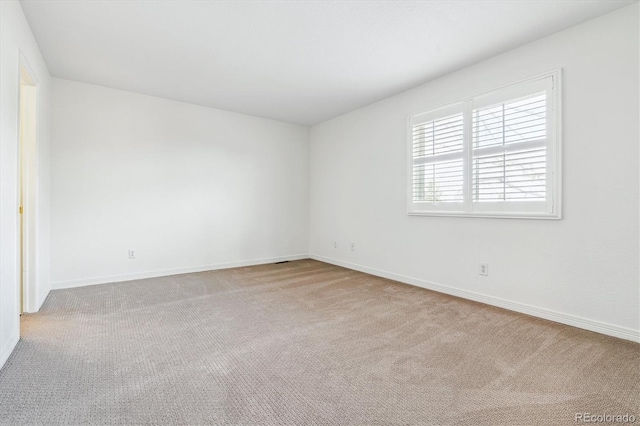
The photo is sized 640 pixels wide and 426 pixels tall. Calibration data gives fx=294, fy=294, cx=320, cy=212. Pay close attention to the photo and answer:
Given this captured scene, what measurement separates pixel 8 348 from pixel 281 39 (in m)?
3.23

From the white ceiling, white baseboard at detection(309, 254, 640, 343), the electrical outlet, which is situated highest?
the white ceiling

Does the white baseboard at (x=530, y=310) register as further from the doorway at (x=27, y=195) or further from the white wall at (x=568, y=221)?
the doorway at (x=27, y=195)

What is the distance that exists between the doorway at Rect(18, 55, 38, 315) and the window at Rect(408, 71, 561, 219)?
4.17 meters

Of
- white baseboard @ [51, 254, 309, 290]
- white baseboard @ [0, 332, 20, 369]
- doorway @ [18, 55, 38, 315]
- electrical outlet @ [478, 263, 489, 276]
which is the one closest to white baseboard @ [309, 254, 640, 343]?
electrical outlet @ [478, 263, 489, 276]

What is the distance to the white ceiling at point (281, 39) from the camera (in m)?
2.35

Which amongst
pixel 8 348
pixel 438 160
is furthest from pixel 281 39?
pixel 8 348

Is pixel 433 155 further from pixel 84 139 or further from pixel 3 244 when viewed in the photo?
pixel 84 139

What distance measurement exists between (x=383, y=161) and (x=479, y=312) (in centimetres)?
238

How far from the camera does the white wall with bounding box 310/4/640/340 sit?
2346 millimetres

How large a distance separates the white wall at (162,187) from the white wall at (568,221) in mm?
2272

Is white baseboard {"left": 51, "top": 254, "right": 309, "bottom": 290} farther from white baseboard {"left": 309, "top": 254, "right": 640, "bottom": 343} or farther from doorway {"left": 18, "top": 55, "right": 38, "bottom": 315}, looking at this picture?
white baseboard {"left": 309, "top": 254, "right": 640, "bottom": 343}

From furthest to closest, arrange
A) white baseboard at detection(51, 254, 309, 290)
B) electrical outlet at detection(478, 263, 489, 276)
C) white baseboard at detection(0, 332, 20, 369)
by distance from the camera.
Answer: white baseboard at detection(51, 254, 309, 290), electrical outlet at detection(478, 263, 489, 276), white baseboard at detection(0, 332, 20, 369)

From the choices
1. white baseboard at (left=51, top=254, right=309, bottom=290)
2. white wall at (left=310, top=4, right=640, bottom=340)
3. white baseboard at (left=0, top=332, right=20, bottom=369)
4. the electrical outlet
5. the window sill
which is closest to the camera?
white baseboard at (left=0, top=332, right=20, bottom=369)

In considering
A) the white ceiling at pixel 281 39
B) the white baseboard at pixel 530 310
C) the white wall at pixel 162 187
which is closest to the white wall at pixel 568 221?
the white baseboard at pixel 530 310
